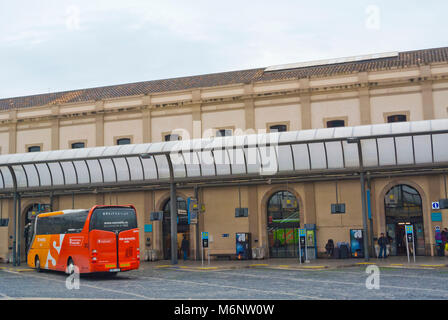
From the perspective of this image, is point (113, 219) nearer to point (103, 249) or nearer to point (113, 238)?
point (113, 238)

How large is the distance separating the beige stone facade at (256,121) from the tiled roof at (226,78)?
4.08 ft

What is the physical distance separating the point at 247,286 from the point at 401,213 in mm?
16419

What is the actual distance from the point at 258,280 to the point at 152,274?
6310mm

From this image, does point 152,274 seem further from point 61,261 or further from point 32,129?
point 32,129

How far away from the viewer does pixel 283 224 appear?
113 ft

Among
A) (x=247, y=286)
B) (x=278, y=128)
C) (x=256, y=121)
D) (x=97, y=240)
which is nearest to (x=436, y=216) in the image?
(x=278, y=128)

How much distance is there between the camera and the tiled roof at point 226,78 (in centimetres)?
3728

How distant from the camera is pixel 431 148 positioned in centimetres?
2798

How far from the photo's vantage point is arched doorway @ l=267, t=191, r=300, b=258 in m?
34.2

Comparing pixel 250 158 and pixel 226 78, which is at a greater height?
pixel 226 78

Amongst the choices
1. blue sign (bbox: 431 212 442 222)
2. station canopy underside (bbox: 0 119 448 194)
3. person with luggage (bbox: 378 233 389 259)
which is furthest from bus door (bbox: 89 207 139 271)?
blue sign (bbox: 431 212 442 222)

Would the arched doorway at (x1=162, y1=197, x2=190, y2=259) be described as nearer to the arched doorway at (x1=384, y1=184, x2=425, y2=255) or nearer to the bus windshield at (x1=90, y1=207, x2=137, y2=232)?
the bus windshield at (x1=90, y1=207, x2=137, y2=232)

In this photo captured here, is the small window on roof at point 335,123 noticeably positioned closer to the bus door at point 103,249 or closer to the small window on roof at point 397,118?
the small window on roof at point 397,118
